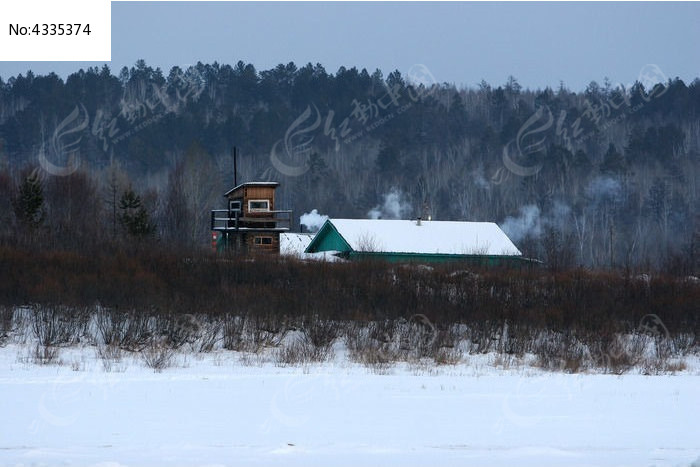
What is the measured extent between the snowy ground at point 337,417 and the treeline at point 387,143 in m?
58.3

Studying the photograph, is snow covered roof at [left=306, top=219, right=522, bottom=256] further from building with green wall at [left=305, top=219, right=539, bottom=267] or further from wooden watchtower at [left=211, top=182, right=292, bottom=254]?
wooden watchtower at [left=211, top=182, right=292, bottom=254]

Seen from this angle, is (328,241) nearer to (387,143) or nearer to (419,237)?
(419,237)

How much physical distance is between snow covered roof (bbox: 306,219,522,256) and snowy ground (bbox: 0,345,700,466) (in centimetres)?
2511

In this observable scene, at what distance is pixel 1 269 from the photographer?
28.5 meters

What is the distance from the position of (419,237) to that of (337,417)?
32.9m

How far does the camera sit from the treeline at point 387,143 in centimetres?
9962

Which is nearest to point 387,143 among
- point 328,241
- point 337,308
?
point 328,241

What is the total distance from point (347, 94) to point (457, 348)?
110 meters

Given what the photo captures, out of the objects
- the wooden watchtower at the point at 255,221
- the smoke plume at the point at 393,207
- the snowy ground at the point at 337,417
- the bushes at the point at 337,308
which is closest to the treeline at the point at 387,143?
the smoke plume at the point at 393,207

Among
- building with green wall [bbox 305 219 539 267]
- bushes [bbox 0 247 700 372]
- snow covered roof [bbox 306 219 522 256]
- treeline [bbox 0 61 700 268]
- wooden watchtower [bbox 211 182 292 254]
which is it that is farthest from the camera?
treeline [bbox 0 61 700 268]

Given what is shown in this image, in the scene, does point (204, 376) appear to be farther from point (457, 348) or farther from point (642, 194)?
point (642, 194)

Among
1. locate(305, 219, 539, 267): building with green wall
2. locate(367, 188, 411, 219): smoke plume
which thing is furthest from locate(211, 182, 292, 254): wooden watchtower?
locate(367, 188, 411, 219): smoke plume

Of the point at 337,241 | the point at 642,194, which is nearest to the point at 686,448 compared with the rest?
the point at 337,241

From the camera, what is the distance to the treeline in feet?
327
